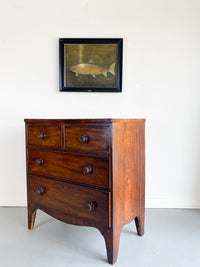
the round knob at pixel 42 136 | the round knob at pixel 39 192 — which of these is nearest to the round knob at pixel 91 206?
the round knob at pixel 39 192

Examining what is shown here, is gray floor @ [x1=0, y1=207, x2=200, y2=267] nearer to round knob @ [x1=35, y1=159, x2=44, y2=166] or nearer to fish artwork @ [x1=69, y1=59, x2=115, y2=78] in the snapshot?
round knob @ [x1=35, y1=159, x2=44, y2=166]

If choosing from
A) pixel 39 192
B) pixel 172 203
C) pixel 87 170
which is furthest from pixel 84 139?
pixel 172 203

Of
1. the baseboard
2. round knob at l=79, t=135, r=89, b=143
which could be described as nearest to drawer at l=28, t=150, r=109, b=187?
round knob at l=79, t=135, r=89, b=143

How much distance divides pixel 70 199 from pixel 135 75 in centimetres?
140

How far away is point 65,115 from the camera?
228 cm

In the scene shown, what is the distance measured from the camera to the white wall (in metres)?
2.18

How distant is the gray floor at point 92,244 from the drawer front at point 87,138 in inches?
29.2

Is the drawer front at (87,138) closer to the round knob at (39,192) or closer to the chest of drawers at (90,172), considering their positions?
the chest of drawers at (90,172)

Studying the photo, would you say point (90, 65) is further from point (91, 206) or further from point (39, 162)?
point (91, 206)

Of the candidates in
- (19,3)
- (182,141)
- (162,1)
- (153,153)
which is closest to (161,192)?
(153,153)

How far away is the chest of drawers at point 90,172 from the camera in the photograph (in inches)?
53.5

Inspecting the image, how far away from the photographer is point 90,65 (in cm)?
221

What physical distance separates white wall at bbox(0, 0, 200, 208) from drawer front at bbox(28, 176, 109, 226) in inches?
32.5

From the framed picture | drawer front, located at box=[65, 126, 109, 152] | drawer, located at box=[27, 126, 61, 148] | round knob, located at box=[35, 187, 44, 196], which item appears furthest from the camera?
the framed picture
